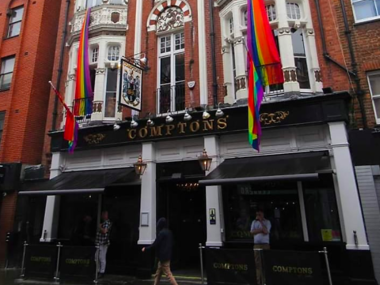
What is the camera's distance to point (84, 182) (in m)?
10.6

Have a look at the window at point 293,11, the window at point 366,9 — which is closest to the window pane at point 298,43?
the window at point 293,11

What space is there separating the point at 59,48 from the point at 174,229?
9944mm

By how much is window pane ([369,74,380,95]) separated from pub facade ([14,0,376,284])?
1.11 m

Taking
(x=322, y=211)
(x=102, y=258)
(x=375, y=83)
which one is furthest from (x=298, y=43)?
(x=102, y=258)

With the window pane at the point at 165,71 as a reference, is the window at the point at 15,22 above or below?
above

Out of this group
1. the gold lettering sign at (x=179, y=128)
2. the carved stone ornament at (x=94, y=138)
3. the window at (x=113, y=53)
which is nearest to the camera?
the gold lettering sign at (x=179, y=128)

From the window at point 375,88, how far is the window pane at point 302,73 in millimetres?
1782

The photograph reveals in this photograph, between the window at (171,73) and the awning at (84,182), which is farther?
the window at (171,73)

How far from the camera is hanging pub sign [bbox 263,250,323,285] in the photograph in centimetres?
666

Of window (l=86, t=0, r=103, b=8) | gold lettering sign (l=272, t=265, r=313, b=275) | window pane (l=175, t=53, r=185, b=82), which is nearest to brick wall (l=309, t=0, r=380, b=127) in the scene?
gold lettering sign (l=272, t=265, r=313, b=275)

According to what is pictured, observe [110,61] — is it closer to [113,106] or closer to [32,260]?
[113,106]

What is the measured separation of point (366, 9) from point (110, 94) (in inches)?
382

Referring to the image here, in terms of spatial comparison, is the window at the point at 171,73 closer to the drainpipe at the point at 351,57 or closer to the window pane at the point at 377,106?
the drainpipe at the point at 351,57

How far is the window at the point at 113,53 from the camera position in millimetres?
13070
